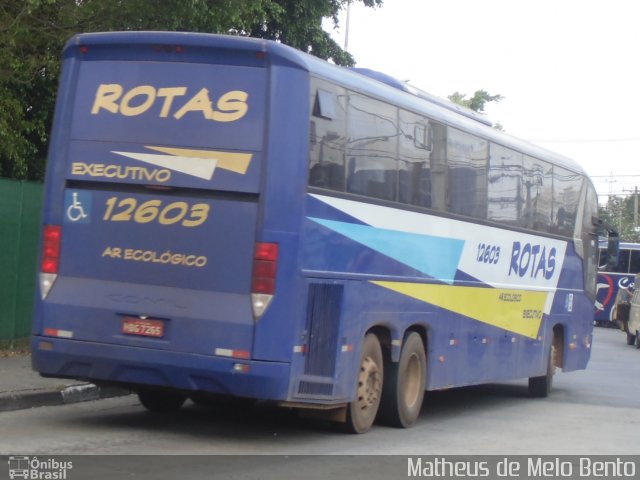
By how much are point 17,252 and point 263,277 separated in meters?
8.01

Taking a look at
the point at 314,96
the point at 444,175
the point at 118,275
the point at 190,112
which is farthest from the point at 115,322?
the point at 444,175

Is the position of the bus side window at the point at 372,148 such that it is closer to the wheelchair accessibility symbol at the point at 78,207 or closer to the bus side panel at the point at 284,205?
the bus side panel at the point at 284,205

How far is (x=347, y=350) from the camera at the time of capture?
1048 centimetres

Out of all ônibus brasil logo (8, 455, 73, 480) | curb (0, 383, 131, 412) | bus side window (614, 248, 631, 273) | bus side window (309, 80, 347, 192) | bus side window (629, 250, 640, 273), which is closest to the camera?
ônibus brasil logo (8, 455, 73, 480)

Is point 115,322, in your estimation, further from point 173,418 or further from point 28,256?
point 28,256

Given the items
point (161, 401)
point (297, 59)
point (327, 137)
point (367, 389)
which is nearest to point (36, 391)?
point (161, 401)

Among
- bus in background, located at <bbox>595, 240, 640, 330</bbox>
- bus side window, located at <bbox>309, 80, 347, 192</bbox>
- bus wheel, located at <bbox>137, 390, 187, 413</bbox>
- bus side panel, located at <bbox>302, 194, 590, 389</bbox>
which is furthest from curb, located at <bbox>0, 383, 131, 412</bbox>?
bus in background, located at <bbox>595, 240, 640, 330</bbox>

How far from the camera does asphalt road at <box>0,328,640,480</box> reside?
9.85 meters

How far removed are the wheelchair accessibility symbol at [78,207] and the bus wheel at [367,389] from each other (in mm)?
3051

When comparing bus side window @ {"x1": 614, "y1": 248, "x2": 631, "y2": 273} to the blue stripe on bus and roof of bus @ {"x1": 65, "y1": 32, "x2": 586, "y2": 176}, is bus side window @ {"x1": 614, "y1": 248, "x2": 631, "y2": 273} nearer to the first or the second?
roof of bus @ {"x1": 65, "y1": 32, "x2": 586, "y2": 176}

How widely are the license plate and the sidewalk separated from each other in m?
2.50

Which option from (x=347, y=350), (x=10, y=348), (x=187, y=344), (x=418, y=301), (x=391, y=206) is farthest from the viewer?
(x=10, y=348)

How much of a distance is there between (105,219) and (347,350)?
103 inches

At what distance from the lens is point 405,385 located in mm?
12172
